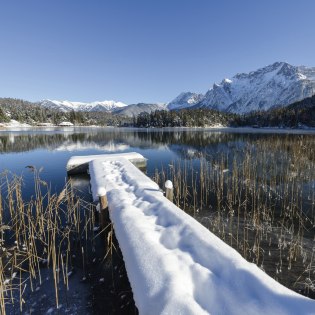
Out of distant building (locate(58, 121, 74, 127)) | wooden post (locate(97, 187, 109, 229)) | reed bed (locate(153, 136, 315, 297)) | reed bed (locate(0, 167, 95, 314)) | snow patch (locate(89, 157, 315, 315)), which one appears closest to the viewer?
snow patch (locate(89, 157, 315, 315))

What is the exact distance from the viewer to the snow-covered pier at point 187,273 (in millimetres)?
3904

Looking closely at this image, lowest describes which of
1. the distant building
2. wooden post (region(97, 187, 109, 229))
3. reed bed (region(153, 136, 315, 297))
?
reed bed (region(153, 136, 315, 297))

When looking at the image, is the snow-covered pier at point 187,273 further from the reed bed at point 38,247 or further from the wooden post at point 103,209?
the reed bed at point 38,247

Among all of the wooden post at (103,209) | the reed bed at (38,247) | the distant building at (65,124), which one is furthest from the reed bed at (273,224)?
the distant building at (65,124)

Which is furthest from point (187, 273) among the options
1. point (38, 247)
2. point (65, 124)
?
point (65, 124)

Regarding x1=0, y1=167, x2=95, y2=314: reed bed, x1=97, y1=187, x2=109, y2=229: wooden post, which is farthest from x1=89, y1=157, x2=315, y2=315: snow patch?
x1=0, y1=167, x2=95, y2=314: reed bed

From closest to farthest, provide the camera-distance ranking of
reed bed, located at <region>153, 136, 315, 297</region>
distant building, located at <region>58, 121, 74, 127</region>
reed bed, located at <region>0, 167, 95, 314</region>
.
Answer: reed bed, located at <region>0, 167, 95, 314</region>
reed bed, located at <region>153, 136, 315, 297</region>
distant building, located at <region>58, 121, 74, 127</region>

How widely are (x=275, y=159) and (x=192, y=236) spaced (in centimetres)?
2078

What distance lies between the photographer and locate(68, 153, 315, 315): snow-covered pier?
3904mm

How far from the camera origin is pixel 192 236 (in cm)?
614

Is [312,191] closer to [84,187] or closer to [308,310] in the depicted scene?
[308,310]

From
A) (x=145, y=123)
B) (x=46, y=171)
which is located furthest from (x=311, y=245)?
(x=145, y=123)

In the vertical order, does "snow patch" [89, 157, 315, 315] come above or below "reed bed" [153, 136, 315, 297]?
above

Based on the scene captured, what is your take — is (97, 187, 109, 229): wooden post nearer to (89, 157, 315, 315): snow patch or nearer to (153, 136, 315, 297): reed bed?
(89, 157, 315, 315): snow patch
